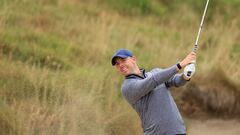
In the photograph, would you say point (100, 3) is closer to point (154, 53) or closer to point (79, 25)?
point (79, 25)

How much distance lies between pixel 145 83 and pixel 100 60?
4.59 meters

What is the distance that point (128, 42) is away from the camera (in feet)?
38.3

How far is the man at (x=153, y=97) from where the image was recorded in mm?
6082

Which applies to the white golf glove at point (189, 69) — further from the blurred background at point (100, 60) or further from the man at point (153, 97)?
the blurred background at point (100, 60)

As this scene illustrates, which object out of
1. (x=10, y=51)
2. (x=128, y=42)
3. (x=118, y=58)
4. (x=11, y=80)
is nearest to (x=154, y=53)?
(x=128, y=42)

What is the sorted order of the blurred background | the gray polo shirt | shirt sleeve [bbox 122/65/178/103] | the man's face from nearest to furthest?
shirt sleeve [bbox 122/65/178/103], the gray polo shirt, the man's face, the blurred background

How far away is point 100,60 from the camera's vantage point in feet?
35.0

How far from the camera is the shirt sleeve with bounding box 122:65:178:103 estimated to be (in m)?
6.00

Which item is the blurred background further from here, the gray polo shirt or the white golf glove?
the white golf glove

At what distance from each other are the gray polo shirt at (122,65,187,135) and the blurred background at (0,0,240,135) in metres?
1.74

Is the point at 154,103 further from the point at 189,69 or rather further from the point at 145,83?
the point at 189,69

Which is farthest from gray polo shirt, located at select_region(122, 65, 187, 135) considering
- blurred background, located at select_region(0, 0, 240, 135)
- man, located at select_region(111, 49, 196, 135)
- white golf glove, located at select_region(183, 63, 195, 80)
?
blurred background, located at select_region(0, 0, 240, 135)

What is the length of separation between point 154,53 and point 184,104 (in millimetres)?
1511

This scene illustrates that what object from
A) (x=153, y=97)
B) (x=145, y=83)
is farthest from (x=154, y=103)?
(x=145, y=83)
